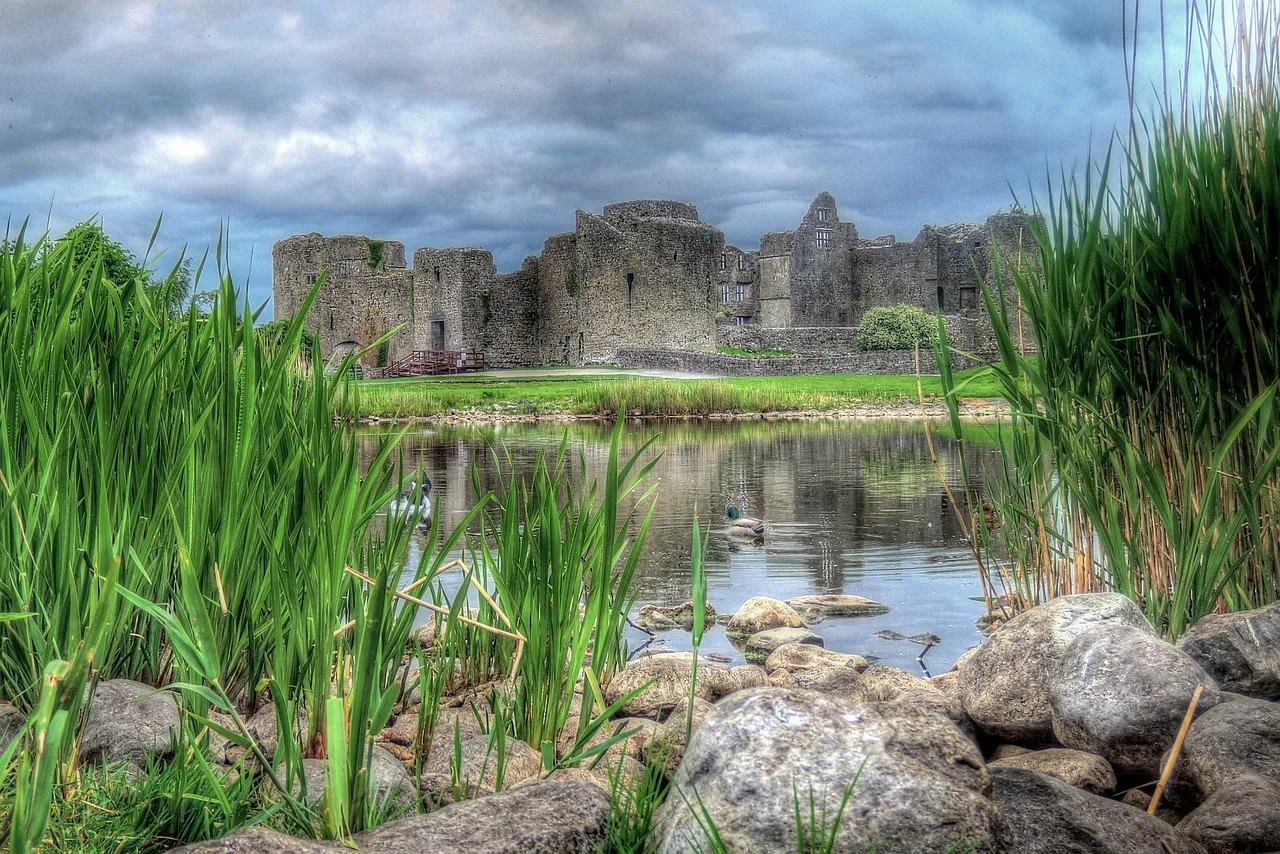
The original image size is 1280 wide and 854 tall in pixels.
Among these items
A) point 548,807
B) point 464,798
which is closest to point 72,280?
point 464,798

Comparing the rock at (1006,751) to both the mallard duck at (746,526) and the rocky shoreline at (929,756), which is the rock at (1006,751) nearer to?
the rocky shoreline at (929,756)

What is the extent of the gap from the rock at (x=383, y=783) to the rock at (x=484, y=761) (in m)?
0.07

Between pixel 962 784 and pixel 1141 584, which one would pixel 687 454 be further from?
pixel 962 784

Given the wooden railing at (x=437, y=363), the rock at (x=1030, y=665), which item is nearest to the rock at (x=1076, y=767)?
the rock at (x=1030, y=665)

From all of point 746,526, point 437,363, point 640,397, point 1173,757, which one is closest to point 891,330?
point 437,363

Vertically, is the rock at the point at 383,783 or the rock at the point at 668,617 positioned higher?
the rock at the point at 383,783

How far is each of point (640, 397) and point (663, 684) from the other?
18956mm

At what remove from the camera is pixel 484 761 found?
7.52 ft

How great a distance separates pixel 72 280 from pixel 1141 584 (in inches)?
125

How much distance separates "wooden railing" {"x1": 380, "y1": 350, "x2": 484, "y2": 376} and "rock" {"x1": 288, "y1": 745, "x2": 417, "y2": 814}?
1241 inches

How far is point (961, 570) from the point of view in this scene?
630 centimetres

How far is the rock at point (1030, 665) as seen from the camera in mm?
2859

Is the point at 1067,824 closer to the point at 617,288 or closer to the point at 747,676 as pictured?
the point at 747,676

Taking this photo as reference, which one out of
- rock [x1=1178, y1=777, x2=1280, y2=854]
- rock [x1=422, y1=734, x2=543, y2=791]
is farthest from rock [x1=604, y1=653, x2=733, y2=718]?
rock [x1=1178, y1=777, x2=1280, y2=854]
